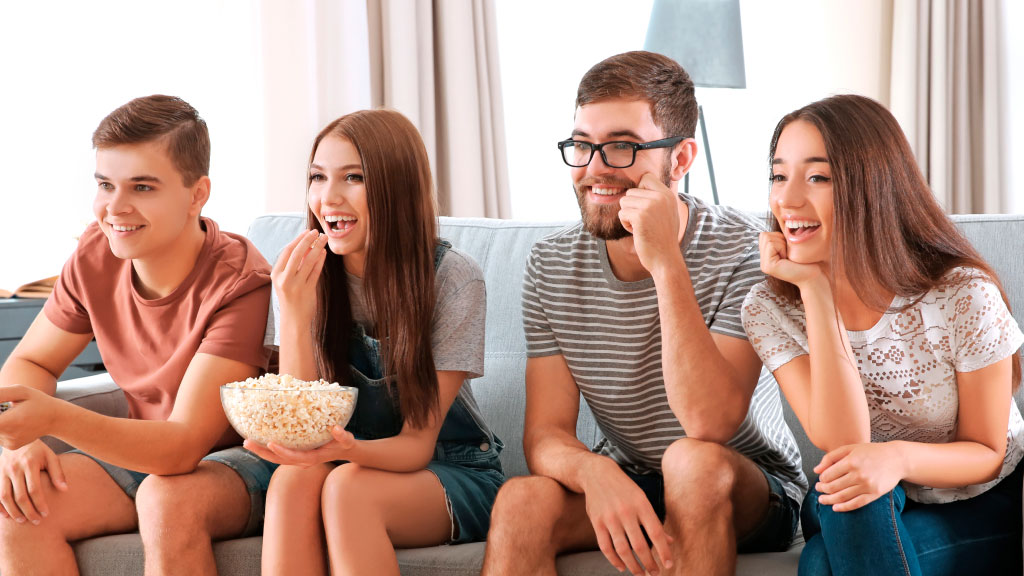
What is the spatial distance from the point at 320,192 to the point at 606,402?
2.03 ft

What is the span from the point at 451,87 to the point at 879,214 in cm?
218

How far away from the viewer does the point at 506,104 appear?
13.1 ft

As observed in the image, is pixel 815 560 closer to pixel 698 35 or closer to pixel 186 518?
pixel 186 518

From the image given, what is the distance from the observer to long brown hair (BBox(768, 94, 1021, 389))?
1.47m

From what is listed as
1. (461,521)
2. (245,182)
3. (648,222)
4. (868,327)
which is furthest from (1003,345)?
(245,182)

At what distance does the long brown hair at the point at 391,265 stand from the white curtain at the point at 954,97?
2492 mm

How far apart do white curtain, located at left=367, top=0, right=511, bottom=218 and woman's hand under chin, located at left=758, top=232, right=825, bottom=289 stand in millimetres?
1996

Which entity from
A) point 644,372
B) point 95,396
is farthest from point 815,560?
point 95,396

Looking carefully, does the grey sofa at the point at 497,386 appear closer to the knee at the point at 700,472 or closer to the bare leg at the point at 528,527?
the bare leg at the point at 528,527

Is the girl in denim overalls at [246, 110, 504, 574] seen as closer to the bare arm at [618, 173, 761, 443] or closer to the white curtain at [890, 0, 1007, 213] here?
A: the bare arm at [618, 173, 761, 443]

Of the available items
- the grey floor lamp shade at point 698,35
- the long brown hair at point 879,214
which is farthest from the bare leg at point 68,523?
the grey floor lamp shade at point 698,35

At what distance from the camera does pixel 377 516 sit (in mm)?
1521

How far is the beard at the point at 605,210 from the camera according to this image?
169 centimetres

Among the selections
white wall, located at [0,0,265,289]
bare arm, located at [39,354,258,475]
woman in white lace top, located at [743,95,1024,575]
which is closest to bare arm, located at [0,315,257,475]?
bare arm, located at [39,354,258,475]
